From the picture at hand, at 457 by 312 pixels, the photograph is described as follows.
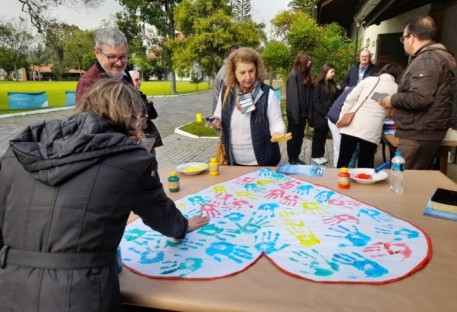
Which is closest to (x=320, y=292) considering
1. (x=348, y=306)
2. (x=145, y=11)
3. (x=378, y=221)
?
(x=348, y=306)

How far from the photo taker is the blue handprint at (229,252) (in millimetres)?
1367

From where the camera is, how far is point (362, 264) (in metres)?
1.29

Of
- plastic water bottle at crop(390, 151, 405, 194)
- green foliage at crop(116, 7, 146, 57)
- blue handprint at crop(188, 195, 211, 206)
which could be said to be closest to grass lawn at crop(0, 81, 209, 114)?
green foliage at crop(116, 7, 146, 57)

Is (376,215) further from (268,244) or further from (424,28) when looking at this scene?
(424,28)

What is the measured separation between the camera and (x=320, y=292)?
1136 mm

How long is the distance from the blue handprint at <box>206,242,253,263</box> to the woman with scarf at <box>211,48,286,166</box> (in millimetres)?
1218

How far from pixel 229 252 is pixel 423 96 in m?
2.16

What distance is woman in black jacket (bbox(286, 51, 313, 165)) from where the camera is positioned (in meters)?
5.24

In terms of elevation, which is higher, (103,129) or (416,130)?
(103,129)

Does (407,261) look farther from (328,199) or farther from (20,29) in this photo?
(20,29)

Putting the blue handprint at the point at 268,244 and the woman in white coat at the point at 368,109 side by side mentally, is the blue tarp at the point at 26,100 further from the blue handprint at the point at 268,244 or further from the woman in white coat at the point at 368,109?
the blue handprint at the point at 268,244

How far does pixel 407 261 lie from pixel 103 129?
120cm

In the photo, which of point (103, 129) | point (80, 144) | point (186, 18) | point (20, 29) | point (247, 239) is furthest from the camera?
point (20, 29)

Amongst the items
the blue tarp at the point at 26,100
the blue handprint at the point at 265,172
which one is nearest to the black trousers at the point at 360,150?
the blue handprint at the point at 265,172
